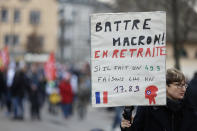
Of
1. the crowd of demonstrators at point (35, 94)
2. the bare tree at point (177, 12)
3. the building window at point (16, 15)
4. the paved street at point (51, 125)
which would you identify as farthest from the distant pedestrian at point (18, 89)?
the building window at point (16, 15)

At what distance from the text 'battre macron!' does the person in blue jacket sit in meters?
0.30

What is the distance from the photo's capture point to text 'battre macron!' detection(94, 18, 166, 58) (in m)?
5.43

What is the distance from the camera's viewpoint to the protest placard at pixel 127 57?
5.41 m

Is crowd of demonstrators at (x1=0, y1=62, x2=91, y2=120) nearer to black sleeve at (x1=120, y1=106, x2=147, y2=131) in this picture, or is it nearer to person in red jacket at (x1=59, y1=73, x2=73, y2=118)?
person in red jacket at (x1=59, y1=73, x2=73, y2=118)

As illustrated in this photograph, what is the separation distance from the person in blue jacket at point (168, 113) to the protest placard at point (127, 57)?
4.8 inches

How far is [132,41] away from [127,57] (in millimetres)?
177

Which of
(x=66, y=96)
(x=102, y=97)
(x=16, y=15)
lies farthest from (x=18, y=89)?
(x=16, y=15)

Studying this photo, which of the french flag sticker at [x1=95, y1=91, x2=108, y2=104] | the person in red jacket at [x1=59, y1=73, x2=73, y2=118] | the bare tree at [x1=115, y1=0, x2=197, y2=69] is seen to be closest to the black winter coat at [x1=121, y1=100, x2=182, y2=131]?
the french flag sticker at [x1=95, y1=91, x2=108, y2=104]

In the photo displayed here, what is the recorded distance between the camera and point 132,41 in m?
5.48

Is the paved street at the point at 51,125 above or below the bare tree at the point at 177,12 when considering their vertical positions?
below

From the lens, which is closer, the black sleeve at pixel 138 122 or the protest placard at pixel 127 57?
the black sleeve at pixel 138 122

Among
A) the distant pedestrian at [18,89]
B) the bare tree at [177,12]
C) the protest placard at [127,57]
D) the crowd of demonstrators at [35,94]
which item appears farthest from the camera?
the crowd of demonstrators at [35,94]

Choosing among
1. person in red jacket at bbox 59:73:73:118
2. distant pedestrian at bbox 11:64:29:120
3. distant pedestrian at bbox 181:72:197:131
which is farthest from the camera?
person in red jacket at bbox 59:73:73:118

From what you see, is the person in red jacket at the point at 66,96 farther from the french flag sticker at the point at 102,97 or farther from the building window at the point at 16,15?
the building window at the point at 16,15
